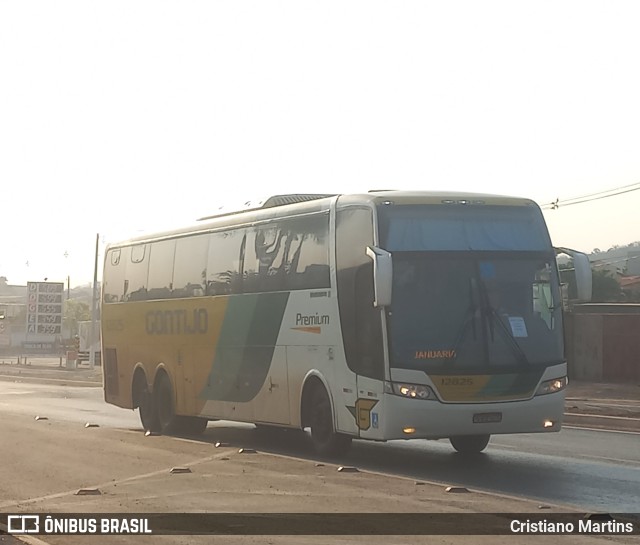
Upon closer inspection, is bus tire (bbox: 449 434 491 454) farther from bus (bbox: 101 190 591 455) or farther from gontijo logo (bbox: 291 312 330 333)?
gontijo logo (bbox: 291 312 330 333)

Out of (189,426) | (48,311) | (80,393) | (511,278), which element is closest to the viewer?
(511,278)

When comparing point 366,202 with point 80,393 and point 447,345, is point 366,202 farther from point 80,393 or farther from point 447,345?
point 80,393

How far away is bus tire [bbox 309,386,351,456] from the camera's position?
1714 centimetres

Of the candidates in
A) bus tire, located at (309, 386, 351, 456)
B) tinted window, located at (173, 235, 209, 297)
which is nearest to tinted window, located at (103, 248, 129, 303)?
tinted window, located at (173, 235, 209, 297)

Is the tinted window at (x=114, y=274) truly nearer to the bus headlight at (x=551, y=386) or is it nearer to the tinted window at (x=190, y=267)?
the tinted window at (x=190, y=267)

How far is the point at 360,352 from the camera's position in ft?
53.7

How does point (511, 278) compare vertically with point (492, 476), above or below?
above

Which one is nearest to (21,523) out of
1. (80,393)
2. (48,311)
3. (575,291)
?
(575,291)

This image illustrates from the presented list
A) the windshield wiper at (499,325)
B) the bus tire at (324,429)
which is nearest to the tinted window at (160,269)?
the bus tire at (324,429)

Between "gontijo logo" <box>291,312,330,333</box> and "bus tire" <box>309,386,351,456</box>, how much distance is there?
84 centimetres

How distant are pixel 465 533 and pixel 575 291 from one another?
24.7ft

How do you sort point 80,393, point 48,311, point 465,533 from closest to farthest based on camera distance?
point 465,533 → point 80,393 → point 48,311

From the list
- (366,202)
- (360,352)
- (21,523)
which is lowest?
(21,523)

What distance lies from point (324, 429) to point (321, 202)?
322 cm
